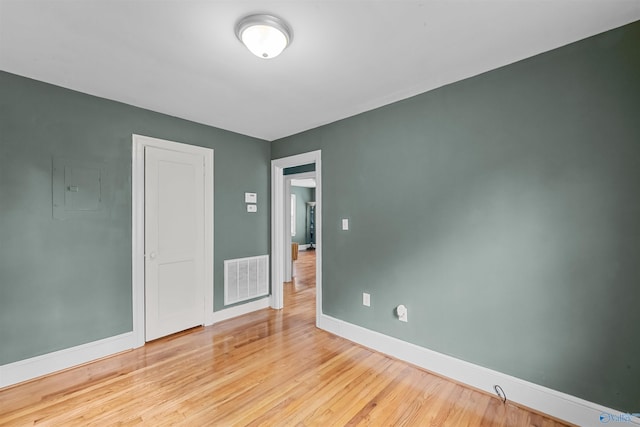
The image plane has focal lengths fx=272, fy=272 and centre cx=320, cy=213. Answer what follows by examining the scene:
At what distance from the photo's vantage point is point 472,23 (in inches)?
64.3

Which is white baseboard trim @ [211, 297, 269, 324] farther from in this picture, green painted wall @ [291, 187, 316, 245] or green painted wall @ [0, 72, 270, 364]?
green painted wall @ [291, 187, 316, 245]

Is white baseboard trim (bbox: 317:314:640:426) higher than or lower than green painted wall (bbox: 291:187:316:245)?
lower

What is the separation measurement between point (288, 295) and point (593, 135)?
167 inches

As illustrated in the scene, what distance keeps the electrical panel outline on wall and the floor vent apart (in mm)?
1547

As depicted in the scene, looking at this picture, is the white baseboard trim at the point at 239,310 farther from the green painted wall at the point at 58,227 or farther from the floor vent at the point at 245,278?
the green painted wall at the point at 58,227

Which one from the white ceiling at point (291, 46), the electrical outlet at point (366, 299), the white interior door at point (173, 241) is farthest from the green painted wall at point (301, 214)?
the white ceiling at point (291, 46)

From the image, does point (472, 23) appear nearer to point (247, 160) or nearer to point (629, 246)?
point (629, 246)

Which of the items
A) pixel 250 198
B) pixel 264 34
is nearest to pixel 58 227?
pixel 250 198

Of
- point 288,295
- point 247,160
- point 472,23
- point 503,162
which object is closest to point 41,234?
point 247,160

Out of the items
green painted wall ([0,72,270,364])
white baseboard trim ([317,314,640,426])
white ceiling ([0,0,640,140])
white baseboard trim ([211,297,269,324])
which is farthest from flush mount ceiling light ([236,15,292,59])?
white baseboard trim ([211,297,269,324])

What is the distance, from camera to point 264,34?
1.63 metres

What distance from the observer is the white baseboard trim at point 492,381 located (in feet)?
5.69

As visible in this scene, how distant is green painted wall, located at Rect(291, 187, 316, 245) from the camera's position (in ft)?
34.9

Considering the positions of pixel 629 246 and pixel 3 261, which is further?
pixel 3 261
